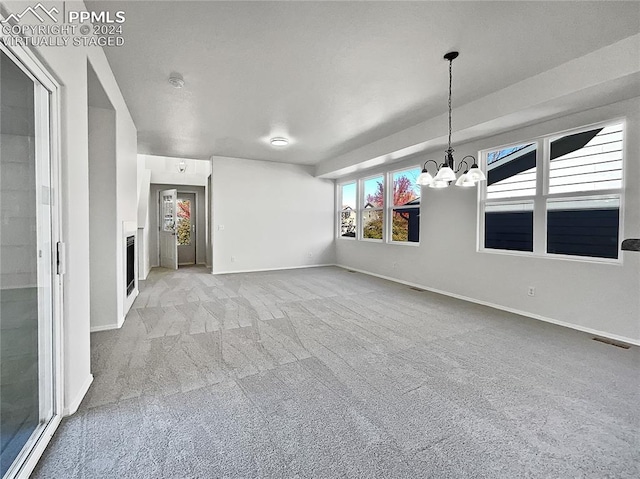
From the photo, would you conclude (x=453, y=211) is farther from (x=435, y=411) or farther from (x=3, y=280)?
(x=3, y=280)

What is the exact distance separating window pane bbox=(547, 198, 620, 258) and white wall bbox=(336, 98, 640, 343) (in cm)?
13

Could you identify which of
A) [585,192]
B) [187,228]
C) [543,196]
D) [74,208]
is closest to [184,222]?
[187,228]

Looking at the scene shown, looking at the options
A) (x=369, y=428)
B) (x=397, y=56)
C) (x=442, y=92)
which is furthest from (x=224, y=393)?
(x=442, y=92)

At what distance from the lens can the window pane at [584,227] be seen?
3.18 metres

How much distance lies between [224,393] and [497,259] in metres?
3.88

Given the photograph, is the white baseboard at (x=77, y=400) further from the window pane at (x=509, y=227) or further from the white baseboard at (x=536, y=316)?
the window pane at (x=509, y=227)

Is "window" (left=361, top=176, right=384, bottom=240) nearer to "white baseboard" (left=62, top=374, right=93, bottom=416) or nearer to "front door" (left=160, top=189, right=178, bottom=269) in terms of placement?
"front door" (left=160, top=189, right=178, bottom=269)

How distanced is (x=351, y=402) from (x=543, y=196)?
11.7ft

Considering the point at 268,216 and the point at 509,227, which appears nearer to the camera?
the point at 509,227

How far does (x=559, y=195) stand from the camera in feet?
11.8

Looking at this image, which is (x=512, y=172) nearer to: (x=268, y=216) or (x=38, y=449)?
(x=268, y=216)

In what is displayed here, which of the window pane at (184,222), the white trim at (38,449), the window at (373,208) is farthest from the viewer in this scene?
the window pane at (184,222)

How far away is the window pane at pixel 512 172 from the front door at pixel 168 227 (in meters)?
6.98

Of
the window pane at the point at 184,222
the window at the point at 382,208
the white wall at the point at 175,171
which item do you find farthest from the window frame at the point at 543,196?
the window pane at the point at 184,222
